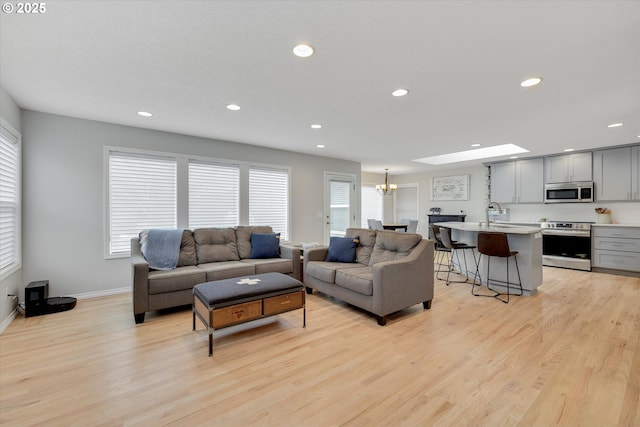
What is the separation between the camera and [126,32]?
6.19 feet

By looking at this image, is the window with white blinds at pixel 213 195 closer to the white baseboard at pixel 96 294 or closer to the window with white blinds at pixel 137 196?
the window with white blinds at pixel 137 196

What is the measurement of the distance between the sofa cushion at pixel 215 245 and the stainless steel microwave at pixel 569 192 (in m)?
6.62

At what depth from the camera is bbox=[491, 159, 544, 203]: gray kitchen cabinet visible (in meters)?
6.25

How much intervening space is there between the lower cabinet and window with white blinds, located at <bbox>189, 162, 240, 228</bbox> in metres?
6.86

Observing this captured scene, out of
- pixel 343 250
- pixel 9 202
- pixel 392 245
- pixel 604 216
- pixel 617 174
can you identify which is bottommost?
pixel 343 250

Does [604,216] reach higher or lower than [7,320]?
higher

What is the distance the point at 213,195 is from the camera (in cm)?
480

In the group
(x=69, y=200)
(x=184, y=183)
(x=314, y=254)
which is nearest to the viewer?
(x=69, y=200)

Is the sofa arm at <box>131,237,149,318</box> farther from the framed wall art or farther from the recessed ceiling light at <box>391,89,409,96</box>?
the framed wall art

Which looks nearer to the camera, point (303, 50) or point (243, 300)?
point (303, 50)

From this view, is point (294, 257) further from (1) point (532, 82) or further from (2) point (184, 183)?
(1) point (532, 82)

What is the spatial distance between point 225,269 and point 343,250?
161 centimetres

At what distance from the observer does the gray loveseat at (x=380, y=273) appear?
9.75 feet

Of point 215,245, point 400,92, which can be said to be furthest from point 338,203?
point 400,92
